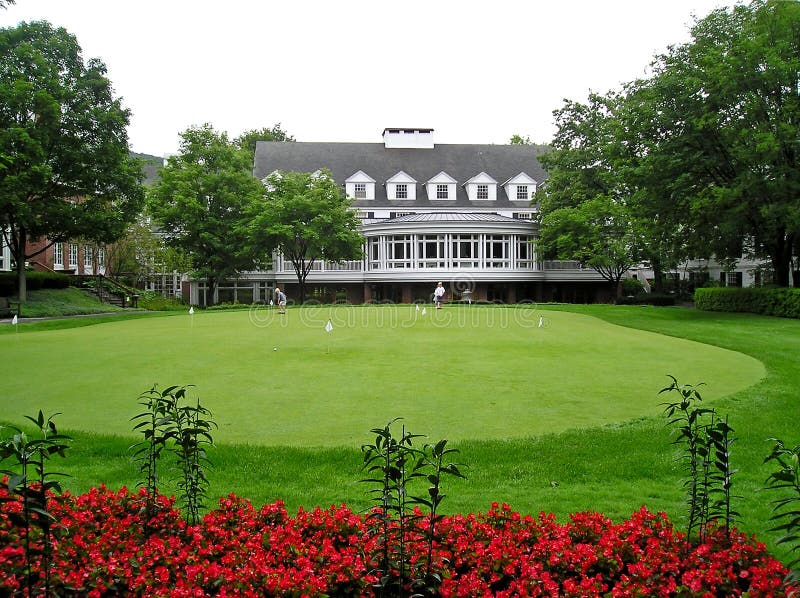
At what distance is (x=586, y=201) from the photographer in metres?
45.2

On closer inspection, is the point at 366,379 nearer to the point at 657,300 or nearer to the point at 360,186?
the point at 657,300

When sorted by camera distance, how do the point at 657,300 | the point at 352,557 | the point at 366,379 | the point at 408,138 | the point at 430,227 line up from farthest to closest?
the point at 408,138 → the point at 430,227 → the point at 657,300 → the point at 366,379 → the point at 352,557

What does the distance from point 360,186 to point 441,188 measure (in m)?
8.35

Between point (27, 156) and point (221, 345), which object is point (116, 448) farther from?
point (27, 156)

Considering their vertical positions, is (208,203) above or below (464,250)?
above

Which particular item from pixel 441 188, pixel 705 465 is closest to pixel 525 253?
pixel 441 188

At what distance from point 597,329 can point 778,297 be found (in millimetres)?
12373

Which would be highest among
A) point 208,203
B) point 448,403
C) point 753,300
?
point 208,203

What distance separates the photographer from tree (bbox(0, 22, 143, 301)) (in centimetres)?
3194

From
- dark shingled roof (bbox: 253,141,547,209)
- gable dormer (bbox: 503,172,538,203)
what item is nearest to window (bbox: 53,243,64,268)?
dark shingled roof (bbox: 253,141,547,209)

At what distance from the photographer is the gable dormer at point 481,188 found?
198ft

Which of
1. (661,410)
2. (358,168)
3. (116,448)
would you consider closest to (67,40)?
(358,168)

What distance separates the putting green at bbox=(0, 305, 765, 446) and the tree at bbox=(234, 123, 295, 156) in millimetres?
→ 59547

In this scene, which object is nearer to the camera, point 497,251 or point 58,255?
point 497,251
